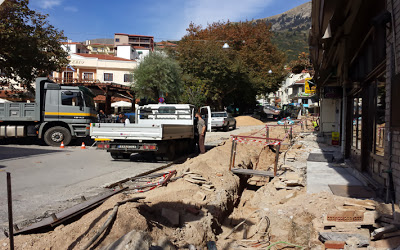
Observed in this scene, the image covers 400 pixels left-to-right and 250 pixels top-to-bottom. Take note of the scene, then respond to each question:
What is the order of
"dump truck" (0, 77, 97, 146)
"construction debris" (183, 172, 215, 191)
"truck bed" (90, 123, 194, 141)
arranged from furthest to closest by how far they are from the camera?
"dump truck" (0, 77, 97, 146), "truck bed" (90, 123, 194, 141), "construction debris" (183, 172, 215, 191)

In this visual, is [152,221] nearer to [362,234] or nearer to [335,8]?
[362,234]

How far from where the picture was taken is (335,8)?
18.2 feet

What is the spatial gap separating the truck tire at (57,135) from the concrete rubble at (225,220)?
9505 mm

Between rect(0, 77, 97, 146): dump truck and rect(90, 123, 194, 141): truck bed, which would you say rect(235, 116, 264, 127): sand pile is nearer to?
rect(0, 77, 97, 146): dump truck

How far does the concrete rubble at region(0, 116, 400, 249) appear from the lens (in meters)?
4.07

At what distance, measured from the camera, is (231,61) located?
1439 inches

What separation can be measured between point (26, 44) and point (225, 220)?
56.2 ft

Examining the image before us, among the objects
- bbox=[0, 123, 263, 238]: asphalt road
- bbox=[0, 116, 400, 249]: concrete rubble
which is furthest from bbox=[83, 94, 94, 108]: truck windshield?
bbox=[0, 116, 400, 249]: concrete rubble

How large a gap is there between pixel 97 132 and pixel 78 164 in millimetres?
1221

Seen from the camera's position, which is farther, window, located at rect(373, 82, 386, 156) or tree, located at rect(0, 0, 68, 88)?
tree, located at rect(0, 0, 68, 88)

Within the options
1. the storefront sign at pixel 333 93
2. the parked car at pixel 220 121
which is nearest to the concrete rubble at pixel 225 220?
the storefront sign at pixel 333 93

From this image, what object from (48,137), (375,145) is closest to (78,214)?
(375,145)

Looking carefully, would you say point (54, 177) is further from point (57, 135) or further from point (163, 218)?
point (57, 135)

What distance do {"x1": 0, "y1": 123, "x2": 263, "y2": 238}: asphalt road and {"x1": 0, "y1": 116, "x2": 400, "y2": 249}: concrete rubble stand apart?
124 cm
